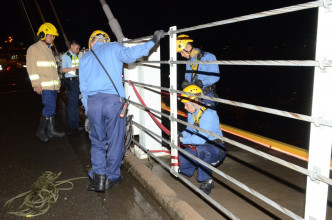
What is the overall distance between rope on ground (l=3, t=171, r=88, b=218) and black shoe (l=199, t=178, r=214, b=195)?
64.5 inches

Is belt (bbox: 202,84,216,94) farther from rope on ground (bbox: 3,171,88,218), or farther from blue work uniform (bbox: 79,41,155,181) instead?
rope on ground (bbox: 3,171,88,218)

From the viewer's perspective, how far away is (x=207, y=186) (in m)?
3.61

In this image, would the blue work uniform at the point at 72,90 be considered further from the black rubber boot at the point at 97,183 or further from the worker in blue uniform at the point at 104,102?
the black rubber boot at the point at 97,183

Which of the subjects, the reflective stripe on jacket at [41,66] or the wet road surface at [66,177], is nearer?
the wet road surface at [66,177]

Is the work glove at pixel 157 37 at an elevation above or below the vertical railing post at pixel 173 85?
above

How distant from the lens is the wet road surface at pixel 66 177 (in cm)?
314

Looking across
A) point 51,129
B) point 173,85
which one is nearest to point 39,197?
point 173,85

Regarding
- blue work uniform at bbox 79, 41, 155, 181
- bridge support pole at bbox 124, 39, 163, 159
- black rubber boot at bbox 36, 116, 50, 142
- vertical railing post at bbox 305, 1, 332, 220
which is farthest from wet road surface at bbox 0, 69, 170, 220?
vertical railing post at bbox 305, 1, 332, 220

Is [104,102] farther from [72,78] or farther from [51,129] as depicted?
[72,78]

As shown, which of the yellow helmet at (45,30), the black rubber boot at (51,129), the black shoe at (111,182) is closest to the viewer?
the black shoe at (111,182)

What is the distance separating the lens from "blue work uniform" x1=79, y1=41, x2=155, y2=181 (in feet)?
11.8

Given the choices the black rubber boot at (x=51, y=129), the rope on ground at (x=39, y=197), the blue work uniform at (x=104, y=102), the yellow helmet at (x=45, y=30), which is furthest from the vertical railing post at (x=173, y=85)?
the black rubber boot at (x=51, y=129)

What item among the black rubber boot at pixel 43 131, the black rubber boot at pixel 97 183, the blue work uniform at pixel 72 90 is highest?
the blue work uniform at pixel 72 90

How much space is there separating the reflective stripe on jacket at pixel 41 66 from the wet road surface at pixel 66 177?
3.77 ft
